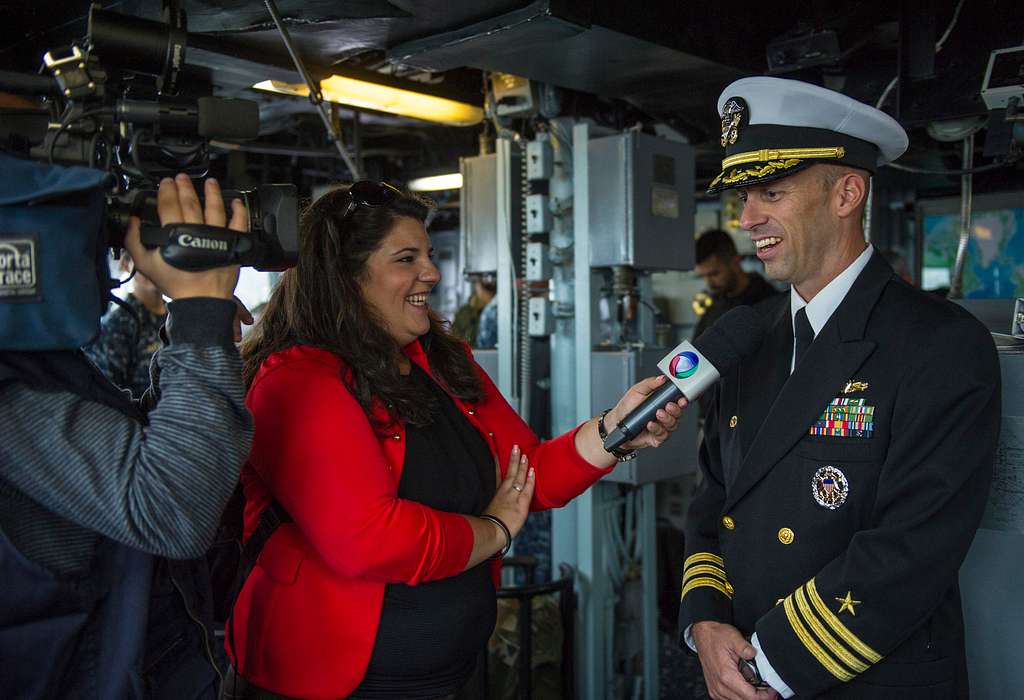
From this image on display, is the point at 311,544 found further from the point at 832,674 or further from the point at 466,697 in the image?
the point at 832,674

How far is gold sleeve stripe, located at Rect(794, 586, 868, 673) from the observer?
5.06 feet

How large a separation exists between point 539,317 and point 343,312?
5.39ft

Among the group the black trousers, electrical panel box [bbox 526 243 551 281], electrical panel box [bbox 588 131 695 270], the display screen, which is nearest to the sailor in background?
the display screen

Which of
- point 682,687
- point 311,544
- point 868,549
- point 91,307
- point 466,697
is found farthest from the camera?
point 682,687

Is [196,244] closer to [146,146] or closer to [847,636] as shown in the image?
[146,146]

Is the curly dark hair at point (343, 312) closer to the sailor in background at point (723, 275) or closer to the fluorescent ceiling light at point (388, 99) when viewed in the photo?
the fluorescent ceiling light at point (388, 99)

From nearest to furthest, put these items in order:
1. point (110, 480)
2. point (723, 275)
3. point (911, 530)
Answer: point (110, 480) → point (911, 530) → point (723, 275)

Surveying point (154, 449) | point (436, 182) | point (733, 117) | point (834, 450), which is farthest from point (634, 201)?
point (436, 182)

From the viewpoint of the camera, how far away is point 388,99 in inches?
140

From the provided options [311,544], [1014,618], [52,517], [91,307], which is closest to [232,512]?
[311,544]

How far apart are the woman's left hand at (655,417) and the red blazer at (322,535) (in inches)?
17.5

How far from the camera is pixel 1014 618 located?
1977 millimetres

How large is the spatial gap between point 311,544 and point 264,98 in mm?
3126

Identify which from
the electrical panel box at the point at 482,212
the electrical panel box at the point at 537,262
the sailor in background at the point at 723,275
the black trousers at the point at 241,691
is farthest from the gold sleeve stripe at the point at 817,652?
the sailor in background at the point at 723,275
